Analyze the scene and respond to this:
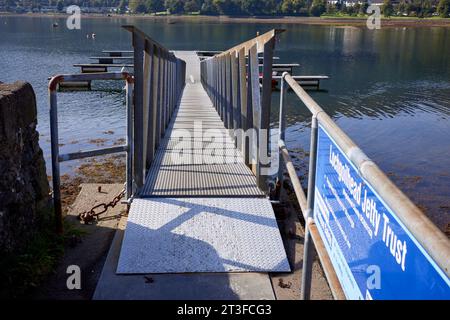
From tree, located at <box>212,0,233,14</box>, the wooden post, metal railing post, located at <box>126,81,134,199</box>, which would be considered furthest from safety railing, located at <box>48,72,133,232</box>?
tree, located at <box>212,0,233,14</box>

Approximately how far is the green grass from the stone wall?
8 centimetres

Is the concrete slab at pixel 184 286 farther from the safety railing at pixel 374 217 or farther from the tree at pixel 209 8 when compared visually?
the tree at pixel 209 8

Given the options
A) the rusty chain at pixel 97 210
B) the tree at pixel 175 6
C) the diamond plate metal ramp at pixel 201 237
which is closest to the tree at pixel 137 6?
the tree at pixel 175 6

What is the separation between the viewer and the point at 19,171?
409 cm

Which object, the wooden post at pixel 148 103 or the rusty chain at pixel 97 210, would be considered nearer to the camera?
the rusty chain at pixel 97 210

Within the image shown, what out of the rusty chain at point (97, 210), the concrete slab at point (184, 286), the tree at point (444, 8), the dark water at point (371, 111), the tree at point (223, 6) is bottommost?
the dark water at point (371, 111)

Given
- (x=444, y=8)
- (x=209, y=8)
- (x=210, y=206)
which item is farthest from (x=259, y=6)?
(x=210, y=206)

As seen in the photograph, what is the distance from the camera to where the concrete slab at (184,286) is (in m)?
3.80

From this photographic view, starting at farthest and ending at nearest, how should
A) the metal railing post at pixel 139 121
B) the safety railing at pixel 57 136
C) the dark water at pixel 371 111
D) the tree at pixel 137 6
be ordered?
1. the tree at pixel 137 6
2. the dark water at pixel 371 111
3. the metal railing post at pixel 139 121
4. the safety railing at pixel 57 136

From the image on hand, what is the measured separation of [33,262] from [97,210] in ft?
5.27

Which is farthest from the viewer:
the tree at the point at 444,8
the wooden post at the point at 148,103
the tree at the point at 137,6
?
the tree at the point at 137,6

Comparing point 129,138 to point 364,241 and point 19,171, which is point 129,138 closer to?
point 19,171

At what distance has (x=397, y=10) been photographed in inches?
4747
